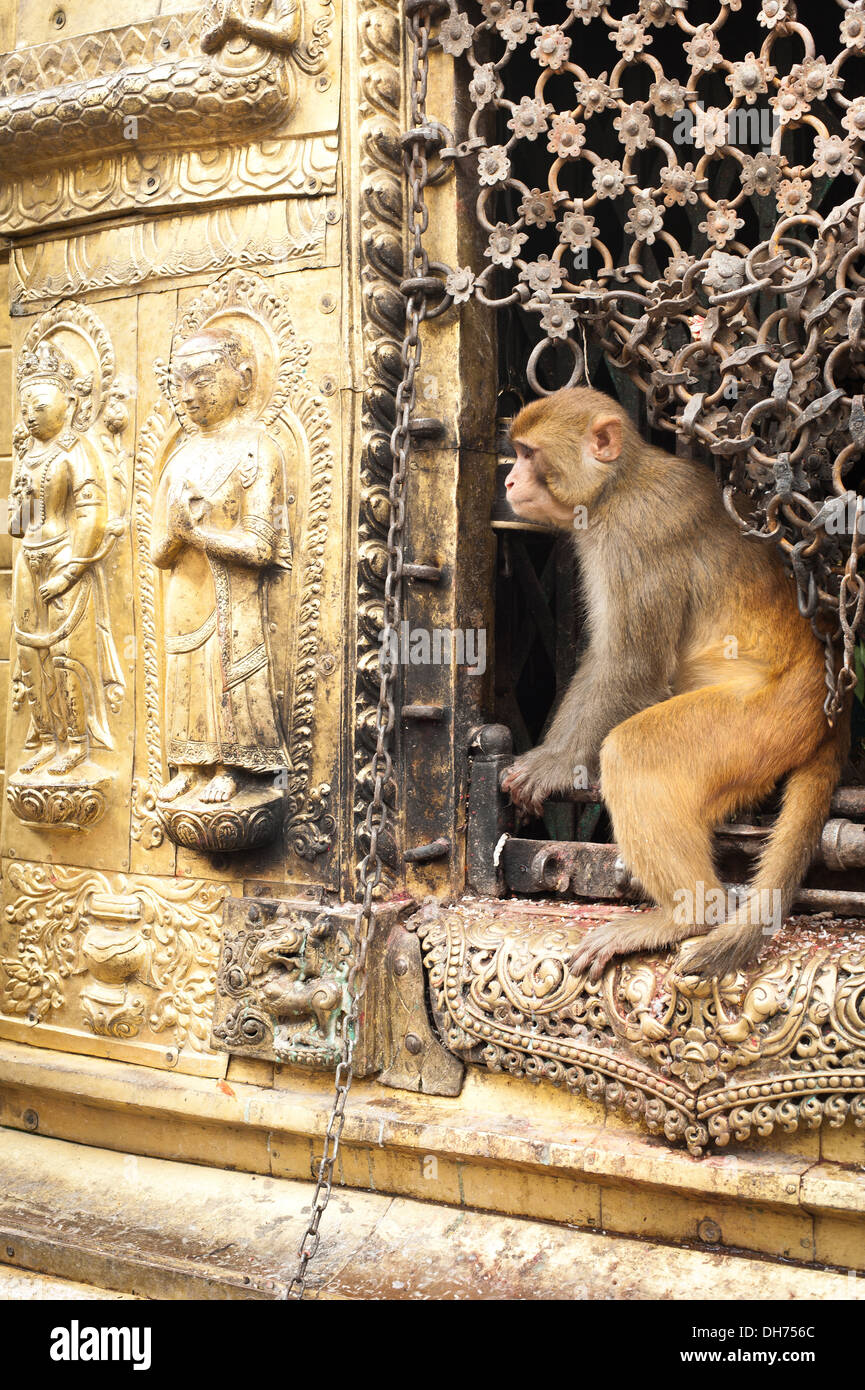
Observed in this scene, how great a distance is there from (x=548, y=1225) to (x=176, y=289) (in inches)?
138

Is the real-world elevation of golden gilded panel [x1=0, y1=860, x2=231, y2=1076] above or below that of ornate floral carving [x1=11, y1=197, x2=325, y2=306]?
below

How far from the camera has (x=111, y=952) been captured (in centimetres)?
502

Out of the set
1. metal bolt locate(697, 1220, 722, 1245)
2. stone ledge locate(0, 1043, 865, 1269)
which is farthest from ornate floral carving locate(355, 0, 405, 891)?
metal bolt locate(697, 1220, 722, 1245)

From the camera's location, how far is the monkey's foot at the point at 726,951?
3961mm

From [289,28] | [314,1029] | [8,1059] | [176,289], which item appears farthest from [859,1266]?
[289,28]

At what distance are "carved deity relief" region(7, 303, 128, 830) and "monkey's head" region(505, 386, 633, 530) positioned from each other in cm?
157

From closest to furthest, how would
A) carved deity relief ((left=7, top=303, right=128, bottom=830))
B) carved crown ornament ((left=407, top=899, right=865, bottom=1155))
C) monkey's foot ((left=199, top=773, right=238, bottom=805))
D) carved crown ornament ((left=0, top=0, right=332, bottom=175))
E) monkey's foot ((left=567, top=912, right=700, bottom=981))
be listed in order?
1. carved crown ornament ((left=407, top=899, right=865, bottom=1155))
2. monkey's foot ((left=567, top=912, right=700, bottom=981))
3. carved crown ornament ((left=0, top=0, right=332, bottom=175))
4. monkey's foot ((left=199, top=773, right=238, bottom=805))
5. carved deity relief ((left=7, top=303, right=128, bottom=830))

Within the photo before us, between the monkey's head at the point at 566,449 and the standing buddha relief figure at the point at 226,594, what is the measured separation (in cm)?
87

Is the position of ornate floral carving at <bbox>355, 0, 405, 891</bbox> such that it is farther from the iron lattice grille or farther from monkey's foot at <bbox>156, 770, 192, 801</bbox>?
monkey's foot at <bbox>156, 770, 192, 801</bbox>

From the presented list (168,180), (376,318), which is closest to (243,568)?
(376,318)

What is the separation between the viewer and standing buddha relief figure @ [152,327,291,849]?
4676 millimetres

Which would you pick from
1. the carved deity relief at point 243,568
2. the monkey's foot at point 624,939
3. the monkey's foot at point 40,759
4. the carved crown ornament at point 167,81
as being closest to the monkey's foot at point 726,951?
the monkey's foot at point 624,939

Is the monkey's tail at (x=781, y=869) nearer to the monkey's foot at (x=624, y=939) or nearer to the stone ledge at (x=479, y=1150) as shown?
the monkey's foot at (x=624, y=939)

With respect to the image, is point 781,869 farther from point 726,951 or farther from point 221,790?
point 221,790
